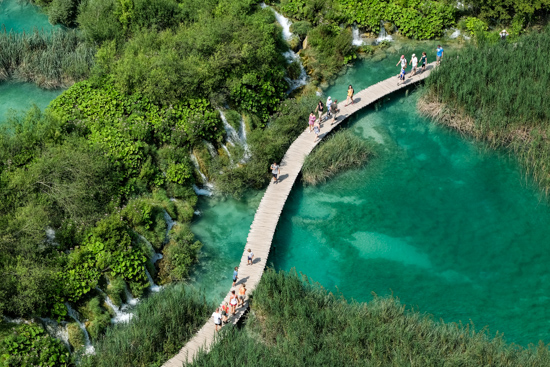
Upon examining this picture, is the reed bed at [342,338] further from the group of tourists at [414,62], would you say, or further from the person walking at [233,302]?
the group of tourists at [414,62]

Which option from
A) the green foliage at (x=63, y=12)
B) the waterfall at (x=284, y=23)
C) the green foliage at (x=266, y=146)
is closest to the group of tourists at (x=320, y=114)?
the green foliage at (x=266, y=146)

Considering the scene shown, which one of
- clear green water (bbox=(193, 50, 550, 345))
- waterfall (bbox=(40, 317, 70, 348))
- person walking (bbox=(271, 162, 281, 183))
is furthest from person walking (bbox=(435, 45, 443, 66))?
waterfall (bbox=(40, 317, 70, 348))

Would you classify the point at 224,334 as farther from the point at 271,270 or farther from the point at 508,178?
the point at 508,178

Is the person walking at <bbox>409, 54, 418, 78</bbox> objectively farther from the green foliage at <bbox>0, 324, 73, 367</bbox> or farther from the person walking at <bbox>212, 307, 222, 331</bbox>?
the green foliage at <bbox>0, 324, 73, 367</bbox>

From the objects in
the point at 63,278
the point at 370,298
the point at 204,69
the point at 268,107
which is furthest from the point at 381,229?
the point at 63,278

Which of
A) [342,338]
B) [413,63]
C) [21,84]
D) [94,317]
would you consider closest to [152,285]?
[94,317]

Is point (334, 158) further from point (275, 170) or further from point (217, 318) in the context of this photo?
point (217, 318)
